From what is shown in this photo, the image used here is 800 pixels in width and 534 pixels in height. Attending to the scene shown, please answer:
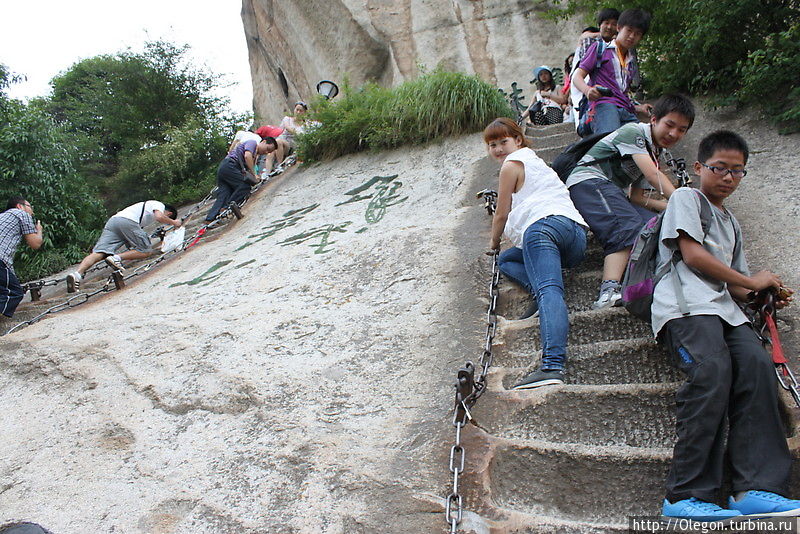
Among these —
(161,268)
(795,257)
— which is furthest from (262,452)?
(161,268)

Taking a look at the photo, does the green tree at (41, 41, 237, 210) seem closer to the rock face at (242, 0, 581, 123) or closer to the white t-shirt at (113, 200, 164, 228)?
the rock face at (242, 0, 581, 123)

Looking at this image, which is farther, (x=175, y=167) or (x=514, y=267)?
(x=175, y=167)

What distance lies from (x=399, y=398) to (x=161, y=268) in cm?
486

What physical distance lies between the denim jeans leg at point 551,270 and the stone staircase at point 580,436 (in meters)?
0.22

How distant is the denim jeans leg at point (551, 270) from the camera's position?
3189 mm

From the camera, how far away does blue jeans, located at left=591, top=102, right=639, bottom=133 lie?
197 inches

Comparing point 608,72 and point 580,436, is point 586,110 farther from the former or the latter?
point 580,436

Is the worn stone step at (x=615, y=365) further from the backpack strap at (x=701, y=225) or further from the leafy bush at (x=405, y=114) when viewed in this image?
the leafy bush at (x=405, y=114)

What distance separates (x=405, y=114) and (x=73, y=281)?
488cm

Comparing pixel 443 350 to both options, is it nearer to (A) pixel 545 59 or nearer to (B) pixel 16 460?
(B) pixel 16 460

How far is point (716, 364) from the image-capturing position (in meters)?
2.44

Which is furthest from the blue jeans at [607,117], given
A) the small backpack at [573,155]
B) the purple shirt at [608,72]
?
the small backpack at [573,155]

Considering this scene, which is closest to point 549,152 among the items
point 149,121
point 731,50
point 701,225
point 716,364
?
point 731,50

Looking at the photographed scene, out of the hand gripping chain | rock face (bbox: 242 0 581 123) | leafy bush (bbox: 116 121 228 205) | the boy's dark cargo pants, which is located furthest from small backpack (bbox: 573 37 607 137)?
leafy bush (bbox: 116 121 228 205)
